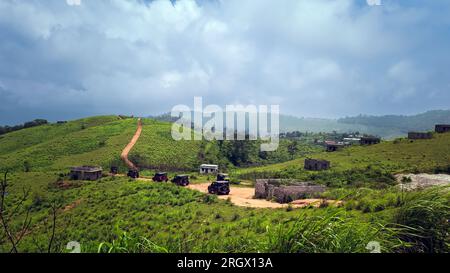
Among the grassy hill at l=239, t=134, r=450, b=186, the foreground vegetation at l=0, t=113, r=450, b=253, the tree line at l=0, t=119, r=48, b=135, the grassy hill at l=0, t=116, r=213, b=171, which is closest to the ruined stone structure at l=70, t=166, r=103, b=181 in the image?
the foreground vegetation at l=0, t=113, r=450, b=253

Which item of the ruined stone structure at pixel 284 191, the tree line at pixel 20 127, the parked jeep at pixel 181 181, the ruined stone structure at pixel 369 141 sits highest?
the tree line at pixel 20 127

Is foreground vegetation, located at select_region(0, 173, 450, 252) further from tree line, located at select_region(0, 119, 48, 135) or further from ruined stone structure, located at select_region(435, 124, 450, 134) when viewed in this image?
tree line, located at select_region(0, 119, 48, 135)

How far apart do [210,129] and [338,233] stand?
8815cm

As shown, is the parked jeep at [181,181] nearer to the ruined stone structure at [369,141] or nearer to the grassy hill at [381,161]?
the grassy hill at [381,161]

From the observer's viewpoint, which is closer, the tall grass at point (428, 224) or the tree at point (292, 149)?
the tall grass at point (428, 224)

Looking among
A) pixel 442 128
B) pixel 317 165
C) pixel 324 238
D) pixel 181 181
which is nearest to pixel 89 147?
pixel 181 181

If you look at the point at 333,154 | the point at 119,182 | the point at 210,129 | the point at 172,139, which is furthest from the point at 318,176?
the point at 210,129

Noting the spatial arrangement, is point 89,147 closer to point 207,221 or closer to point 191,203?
point 191,203

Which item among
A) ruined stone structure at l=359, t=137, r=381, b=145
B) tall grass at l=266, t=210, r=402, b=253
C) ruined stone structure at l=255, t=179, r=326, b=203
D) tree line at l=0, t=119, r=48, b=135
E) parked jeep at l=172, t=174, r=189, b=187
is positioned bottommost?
parked jeep at l=172, t=174, r=189, b=187

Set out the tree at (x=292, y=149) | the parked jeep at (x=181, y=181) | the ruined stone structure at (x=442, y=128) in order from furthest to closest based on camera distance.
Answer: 1. the tree at (x=292, y=149)
2. the ruined stone structure at (x=442, y=128)
3. the parked jeep at (x=181, y=181)

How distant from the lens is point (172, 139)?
227ft

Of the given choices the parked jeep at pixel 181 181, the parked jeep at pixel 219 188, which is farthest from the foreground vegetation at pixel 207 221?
the parked jeep at pixel 181 181

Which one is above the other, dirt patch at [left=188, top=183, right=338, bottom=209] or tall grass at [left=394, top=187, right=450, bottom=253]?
tall grass at [left=394, top=187, right=450, bottom=253]

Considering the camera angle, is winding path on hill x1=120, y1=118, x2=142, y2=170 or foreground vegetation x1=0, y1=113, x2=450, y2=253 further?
winding path on hill x1=120, y1=118, x2=142, y2=170
